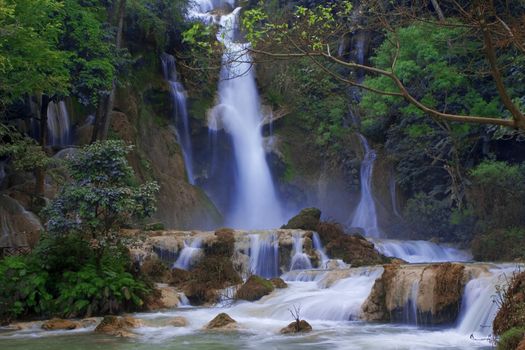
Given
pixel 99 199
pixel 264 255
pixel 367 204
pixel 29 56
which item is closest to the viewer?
pixel 99 199

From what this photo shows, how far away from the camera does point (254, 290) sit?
14.7 metres

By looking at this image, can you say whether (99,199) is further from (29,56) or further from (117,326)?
(29,56)

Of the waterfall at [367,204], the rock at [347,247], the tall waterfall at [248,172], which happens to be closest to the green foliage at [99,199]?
the rock at [347,247]

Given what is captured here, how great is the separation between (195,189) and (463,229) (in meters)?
10.9

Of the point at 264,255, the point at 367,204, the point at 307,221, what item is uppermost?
the point at 367,204

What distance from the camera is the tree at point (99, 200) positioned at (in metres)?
13.3

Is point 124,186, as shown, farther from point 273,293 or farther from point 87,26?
point 87,26

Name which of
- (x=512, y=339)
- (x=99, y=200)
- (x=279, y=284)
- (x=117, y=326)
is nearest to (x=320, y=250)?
(x=279, y=284)

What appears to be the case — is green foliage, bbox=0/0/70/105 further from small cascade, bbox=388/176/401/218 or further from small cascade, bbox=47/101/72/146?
small cascade, bbox=388/176/401/218

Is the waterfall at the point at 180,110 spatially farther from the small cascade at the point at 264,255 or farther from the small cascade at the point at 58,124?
the small cascade at the point at 264,255

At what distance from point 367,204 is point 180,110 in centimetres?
960

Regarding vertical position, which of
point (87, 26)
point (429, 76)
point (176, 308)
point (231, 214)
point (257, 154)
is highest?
point (87, 26)

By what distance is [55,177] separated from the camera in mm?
16734

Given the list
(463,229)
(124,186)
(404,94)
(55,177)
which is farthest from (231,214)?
(404,94)
